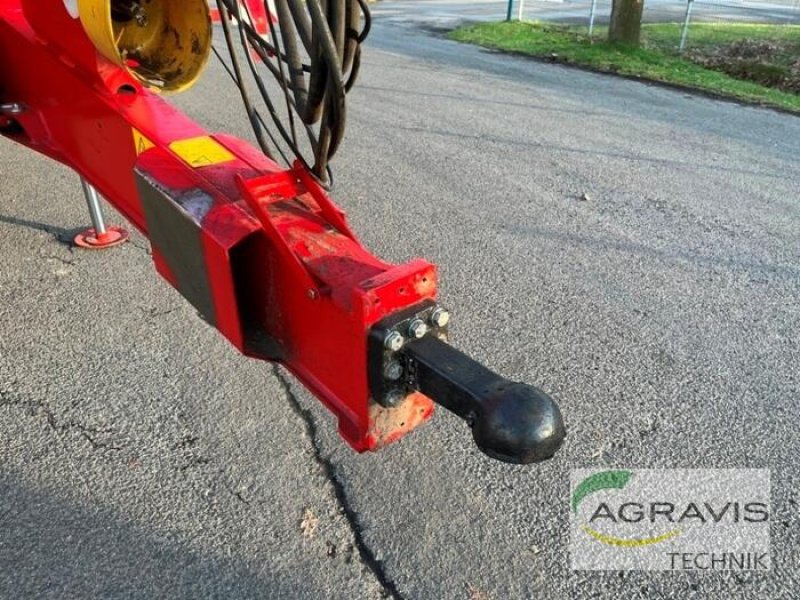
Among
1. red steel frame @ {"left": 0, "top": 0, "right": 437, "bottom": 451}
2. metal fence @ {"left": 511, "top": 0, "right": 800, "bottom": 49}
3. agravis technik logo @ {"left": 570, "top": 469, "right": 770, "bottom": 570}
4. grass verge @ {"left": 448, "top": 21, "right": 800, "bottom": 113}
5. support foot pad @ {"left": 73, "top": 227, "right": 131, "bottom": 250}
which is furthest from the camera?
metal fence @ {"left": 511, "top": 0, "right": 800, "bottom": 49}

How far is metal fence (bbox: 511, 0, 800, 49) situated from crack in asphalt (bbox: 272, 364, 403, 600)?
12.7 meters

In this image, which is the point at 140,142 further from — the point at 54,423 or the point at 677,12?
the point at 677,12

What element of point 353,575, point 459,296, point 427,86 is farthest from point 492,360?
point 427,86

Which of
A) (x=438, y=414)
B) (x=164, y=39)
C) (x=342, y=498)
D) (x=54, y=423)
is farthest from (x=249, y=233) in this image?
(x=54, y=423)

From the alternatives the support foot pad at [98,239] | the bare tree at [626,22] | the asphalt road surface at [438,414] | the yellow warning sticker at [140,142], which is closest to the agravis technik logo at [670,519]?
the asphalt road surface at [438,414]

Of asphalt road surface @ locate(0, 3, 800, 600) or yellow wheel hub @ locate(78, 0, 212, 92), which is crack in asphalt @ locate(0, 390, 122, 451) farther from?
yellow wheel hub @ locate(78, 0, 212, 92)

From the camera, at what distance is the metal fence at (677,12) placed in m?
15.9

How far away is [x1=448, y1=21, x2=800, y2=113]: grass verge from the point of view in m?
8.66

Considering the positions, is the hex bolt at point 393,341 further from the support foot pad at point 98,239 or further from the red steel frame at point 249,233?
the support foot pad at point 98,239

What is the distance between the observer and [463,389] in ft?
3.87

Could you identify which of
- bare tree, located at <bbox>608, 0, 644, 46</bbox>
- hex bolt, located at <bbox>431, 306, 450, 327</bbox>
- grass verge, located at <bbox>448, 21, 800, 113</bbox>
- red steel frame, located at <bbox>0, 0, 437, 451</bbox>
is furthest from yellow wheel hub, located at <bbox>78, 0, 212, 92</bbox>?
bare tree, located at <bbox>608, 0, 644, 46</bbox>

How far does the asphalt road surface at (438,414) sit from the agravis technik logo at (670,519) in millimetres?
46

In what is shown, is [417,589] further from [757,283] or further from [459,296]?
[757,283]

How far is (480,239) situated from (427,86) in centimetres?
444
